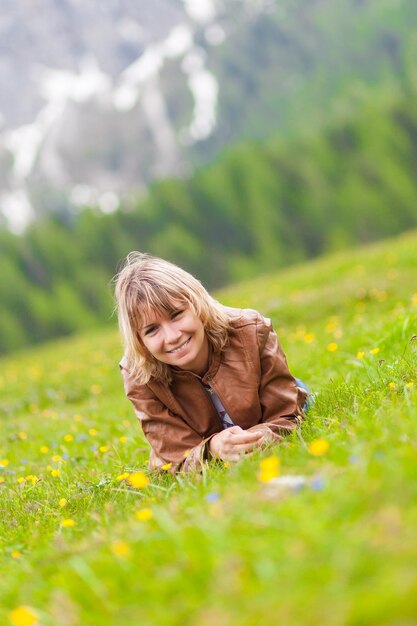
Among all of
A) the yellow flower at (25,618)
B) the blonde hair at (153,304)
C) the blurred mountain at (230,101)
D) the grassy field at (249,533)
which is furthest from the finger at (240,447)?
the blurred mountain at (230,101)

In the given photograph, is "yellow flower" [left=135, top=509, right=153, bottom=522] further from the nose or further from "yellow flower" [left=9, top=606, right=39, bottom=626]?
the nose

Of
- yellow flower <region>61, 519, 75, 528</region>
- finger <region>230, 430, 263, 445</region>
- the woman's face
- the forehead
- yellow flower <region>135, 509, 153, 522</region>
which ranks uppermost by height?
the forehead

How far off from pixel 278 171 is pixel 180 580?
301ft

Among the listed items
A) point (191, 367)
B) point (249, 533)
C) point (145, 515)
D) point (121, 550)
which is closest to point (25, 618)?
point (121, 550)

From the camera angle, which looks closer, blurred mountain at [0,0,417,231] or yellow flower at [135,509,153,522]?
yellow flower at [135,509,153,522]

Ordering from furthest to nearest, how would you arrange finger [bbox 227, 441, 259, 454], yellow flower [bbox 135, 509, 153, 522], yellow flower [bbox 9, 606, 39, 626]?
finger [bbox 227, 441, 259, 454] → yellow flower [bbox 135, 509, 153, 522] → yellow flower [bbox 9, 606, 39, 626]

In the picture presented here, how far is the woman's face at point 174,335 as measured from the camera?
18.7 ft

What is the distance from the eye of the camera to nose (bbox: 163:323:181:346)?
5.67 m

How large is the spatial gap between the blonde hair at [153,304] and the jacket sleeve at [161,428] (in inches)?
6.4

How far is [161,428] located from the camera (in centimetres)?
602

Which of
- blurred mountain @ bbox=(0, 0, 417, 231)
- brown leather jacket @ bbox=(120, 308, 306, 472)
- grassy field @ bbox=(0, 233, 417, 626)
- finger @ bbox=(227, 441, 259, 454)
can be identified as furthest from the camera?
blurred mountain @ bbox=(0, 0, 417, 231)

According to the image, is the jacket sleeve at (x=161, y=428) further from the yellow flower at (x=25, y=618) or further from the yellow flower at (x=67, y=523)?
the yellow flower at (x=25, y=618)

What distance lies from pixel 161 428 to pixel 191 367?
597 mm

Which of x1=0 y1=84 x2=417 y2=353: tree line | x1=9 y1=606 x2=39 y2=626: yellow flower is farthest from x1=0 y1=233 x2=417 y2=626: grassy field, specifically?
x1=0 y1=84 x2=417 y2=353: tree line
